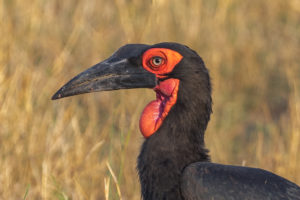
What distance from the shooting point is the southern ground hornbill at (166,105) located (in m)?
3.76

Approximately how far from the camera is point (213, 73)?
7230 millimetres

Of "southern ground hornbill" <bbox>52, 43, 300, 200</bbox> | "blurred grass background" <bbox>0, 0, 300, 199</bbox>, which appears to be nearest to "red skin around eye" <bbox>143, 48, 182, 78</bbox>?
"southern ground hornbill" <bbox>52, 43, 300, 200</bbox>

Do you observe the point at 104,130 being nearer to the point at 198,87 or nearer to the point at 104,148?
the point at 104,148

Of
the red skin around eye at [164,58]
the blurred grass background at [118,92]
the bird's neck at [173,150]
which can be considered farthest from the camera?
the blurred grass background at [118,92]

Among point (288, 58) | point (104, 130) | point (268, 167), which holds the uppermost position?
point (288, 58)

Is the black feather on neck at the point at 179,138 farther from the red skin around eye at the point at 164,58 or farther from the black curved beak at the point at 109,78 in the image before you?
the black curved beak at the point at 109,78

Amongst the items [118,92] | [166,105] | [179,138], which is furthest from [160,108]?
[118,92]

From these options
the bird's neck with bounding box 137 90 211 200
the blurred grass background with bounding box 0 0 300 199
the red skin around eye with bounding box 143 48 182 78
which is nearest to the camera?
the bird's neck with bounding box 137 90 211 200

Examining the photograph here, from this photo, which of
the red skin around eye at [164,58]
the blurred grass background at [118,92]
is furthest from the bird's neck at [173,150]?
the blurred grass background at [118,92]

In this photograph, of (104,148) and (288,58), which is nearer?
(104,148)

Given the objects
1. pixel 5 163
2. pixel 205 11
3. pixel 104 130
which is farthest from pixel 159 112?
pixel 205 11

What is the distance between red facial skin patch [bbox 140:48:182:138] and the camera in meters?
3.84

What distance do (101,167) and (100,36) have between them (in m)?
1.67

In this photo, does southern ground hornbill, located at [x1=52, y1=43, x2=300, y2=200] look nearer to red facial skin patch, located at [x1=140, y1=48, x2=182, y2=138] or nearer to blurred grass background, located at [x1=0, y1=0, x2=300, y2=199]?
red facial skin patch, located at [x1=140, y1=48, x2=182, y2=138]
